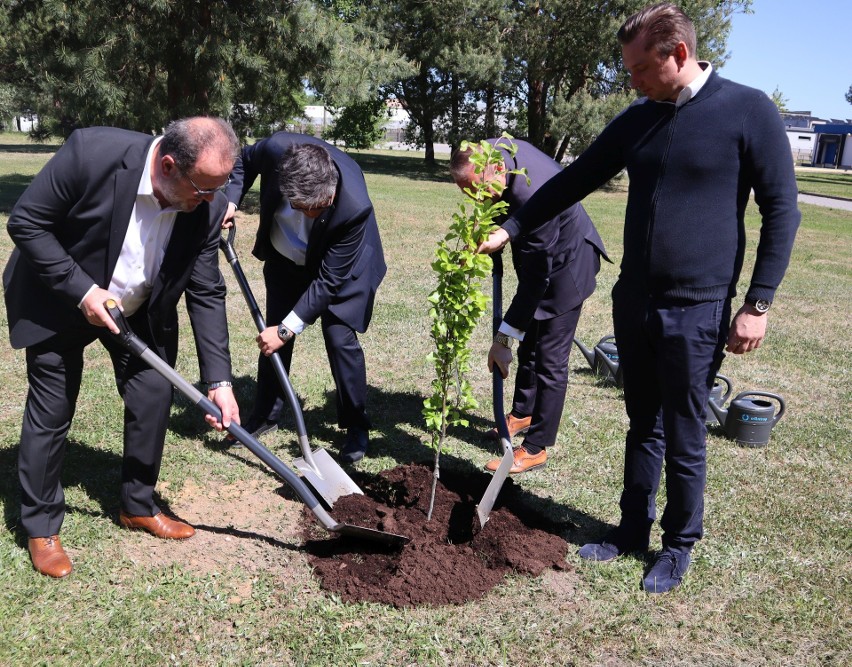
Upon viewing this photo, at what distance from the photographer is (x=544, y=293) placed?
401 centimetres

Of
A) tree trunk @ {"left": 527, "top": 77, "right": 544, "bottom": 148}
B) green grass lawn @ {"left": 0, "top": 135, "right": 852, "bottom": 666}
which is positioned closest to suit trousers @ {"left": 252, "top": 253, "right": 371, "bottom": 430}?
green grass lawn @ {"left": 0, "top": 135, "right": 852, "bottom": 666}

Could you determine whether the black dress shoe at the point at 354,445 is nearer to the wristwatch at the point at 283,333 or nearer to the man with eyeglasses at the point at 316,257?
the man with eyeglasses at the point at 316,257

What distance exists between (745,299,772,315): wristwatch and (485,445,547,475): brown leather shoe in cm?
179

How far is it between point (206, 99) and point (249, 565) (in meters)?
9.70

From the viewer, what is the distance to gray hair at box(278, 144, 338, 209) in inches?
136

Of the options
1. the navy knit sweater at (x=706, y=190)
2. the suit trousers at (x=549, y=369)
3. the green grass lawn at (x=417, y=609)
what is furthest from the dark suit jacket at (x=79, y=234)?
the suit trousers at (x=549, y=369)

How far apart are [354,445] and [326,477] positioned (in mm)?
597

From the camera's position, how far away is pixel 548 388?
13.9 ft

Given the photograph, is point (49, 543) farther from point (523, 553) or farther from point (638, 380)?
point (638, 380)

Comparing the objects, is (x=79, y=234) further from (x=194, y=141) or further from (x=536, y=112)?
(x=536, y=112)

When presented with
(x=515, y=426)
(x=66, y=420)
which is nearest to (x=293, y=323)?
(x=66, y=420)

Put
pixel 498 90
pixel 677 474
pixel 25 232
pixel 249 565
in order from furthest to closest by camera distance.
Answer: pixel 498 90, pixel 249 565, pixel 677 474, pixel 25 232

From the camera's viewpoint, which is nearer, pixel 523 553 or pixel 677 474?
pixel 677 474

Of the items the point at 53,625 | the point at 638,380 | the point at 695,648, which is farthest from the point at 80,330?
the point at 695,648
